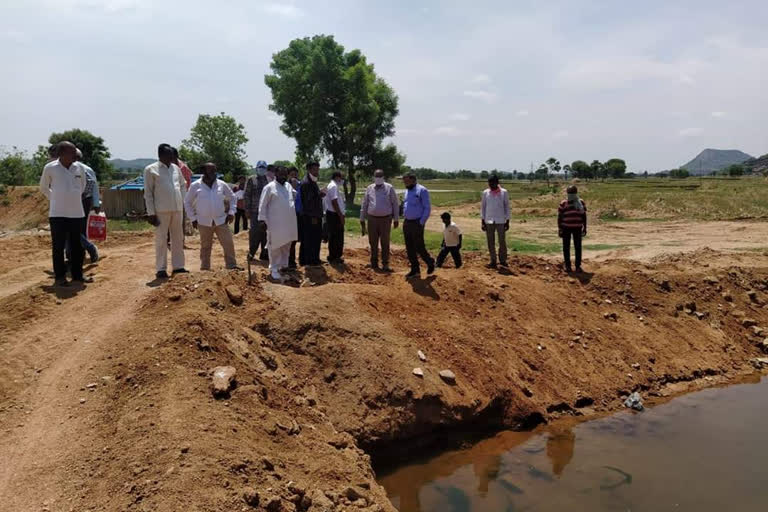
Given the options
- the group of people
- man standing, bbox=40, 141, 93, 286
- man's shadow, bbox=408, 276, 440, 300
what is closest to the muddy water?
man's shadow, bbox=408, 276, 440, 300

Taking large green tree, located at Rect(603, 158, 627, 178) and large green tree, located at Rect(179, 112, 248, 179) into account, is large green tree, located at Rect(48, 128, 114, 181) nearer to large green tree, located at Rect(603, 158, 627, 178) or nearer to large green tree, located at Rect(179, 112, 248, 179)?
large green tree, located at Rect(179, 112, 248, 179)

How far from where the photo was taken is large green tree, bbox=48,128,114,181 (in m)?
37.9

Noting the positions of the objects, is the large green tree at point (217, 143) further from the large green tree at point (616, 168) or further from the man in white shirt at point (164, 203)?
the large green tree at point (616, 168)

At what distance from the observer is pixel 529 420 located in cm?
634

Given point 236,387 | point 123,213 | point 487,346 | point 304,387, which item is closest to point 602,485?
point 487,346

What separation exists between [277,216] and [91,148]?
125ft

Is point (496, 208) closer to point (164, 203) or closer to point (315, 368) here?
point (315, 368)

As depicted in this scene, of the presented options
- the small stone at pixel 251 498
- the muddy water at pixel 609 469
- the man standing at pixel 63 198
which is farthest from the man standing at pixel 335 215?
the small stone at pixel 251 498

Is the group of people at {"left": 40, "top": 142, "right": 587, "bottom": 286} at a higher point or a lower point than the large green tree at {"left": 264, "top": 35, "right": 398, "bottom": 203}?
lower

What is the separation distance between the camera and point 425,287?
765cm

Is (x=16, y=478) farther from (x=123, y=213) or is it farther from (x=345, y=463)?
(x=123, y=213)

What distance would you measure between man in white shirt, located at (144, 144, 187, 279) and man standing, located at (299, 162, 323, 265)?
1.73 meters

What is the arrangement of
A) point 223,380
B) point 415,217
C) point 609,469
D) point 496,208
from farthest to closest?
point 496,208
point 415,217
point 609,469
point 223,380

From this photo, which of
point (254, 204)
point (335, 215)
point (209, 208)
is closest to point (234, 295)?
point (209, 208)
